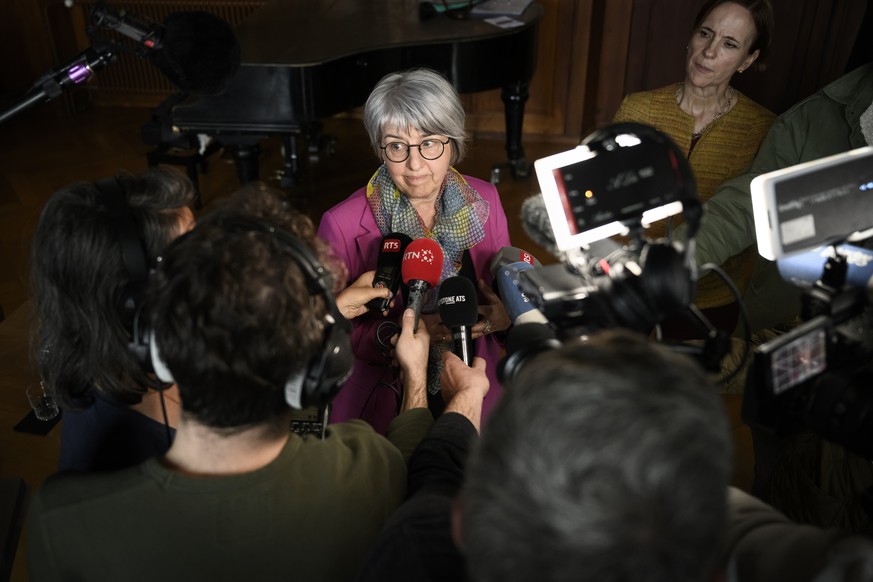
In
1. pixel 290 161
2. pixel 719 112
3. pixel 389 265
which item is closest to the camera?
pixel 389 265

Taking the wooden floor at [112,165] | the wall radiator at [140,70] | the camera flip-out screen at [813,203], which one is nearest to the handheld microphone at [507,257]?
the camera flip-out screen at [813,203]

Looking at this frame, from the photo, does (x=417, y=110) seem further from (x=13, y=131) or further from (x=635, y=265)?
(x=13, y=131)

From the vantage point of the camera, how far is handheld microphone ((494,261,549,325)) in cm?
114

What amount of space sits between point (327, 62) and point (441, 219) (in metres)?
1.59

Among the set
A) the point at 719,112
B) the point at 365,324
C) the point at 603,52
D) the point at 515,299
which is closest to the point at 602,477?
the point at 515,299

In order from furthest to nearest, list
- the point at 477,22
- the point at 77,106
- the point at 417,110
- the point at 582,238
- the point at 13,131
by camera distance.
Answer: the point at 77,106 → the point at 13,131 → the point at 477,22 → the point at 417,110 → the point at 582,238

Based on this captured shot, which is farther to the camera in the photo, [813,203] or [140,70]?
[140,70]

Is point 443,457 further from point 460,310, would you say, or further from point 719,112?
point 719,112

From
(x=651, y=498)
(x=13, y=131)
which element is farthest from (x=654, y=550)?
(x=13, y=131)

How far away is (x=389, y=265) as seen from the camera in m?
1.68

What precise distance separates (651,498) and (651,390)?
9 centimetres

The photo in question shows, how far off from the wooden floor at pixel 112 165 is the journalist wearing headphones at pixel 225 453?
102 inches

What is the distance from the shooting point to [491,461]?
0.65 m

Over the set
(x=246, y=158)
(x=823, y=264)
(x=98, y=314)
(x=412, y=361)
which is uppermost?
(x=823, y=264)
